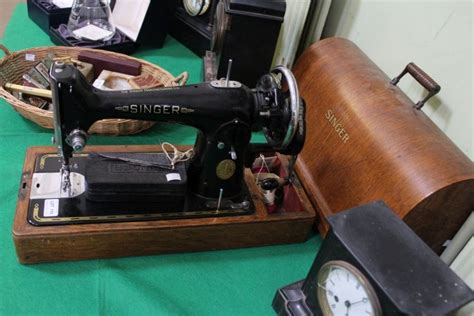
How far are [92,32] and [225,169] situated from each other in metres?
0.92

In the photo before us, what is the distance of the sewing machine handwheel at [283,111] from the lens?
88cm

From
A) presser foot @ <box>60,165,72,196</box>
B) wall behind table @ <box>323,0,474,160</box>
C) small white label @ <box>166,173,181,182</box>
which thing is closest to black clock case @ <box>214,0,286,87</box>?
wall behind table @ <box>323,0,474,160</box>

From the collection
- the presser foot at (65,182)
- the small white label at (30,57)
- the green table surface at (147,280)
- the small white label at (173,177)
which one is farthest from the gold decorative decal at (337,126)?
the small white label at (30,57)

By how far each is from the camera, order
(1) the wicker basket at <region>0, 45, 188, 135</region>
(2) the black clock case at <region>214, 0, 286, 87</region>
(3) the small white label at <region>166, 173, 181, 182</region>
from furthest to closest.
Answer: (2) the black clock case at <region>214, 0, 286, 87</region>
(1) the wicker basket at <region>0, 45, 188, 135</region>
(3) the small white label at <region>166, 173, 181, 182</region>

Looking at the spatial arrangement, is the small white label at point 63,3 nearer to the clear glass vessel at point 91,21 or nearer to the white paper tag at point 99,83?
the clear glass vessel at point 91,21

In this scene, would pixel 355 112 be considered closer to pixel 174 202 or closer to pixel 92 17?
pixel 174 202

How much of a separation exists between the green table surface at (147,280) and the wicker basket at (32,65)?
127 mm

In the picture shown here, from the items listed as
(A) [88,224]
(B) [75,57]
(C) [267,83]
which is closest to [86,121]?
(A) [88,224]

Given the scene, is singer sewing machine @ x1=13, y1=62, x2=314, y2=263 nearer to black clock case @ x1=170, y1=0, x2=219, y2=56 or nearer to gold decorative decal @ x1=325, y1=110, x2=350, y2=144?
gold decorative decal @ x1=325, y1=110, x2=350, y2=144

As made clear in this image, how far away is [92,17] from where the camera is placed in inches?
64.1

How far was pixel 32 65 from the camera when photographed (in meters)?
1.35

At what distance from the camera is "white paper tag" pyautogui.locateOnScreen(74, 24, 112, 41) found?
1.56 meters

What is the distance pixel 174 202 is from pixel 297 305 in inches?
13.9

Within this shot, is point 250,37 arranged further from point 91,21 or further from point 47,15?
point 47,15
